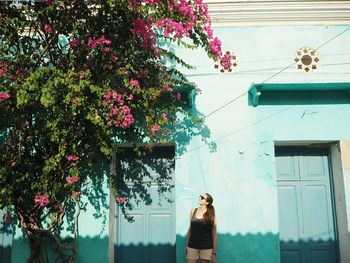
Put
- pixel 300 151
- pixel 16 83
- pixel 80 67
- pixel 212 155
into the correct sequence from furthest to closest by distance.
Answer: pixel 300 151
pixel 212 155
pixel 80 67
pixel 16 83

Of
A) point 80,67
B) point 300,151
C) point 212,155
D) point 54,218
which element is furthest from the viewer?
point 300,151

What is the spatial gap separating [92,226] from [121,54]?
2400 mm

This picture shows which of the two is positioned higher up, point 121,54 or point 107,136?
point 121,54

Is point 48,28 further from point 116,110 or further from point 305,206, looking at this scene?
point 305,206

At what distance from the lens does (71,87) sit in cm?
431

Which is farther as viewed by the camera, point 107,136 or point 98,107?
point 107,136

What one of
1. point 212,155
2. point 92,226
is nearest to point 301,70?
point 212,155

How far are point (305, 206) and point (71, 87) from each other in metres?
3.82

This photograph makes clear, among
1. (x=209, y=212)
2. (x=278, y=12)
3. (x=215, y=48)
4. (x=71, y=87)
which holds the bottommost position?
(x=209, y=212)

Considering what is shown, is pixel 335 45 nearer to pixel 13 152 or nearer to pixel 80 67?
pixel 80 67

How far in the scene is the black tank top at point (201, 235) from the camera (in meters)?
5.12

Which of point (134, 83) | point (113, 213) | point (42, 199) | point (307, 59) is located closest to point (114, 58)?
point (134, 83)

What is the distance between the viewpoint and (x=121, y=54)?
4902 mm

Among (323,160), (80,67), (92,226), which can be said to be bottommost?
(92,226)
